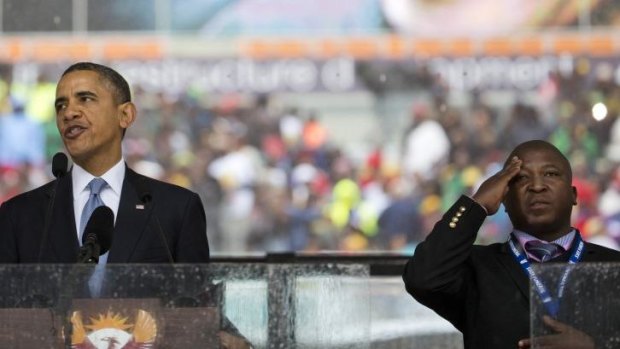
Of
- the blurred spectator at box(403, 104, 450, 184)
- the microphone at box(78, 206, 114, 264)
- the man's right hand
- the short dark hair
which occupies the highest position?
the short dark hair

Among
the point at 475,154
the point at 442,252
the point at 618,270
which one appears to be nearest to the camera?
the point at 618,270

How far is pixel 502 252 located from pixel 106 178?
3.56 ft

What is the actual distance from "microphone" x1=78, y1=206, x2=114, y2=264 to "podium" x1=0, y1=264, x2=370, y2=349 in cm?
16

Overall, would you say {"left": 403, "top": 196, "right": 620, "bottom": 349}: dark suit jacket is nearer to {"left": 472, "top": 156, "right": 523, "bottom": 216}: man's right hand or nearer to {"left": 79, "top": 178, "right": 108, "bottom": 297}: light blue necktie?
{"left": 472, "top": 156, "right": 523, "bottom": 216}: man's right hand

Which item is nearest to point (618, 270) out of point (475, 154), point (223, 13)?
point (475, 154)

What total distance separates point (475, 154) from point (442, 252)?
2288 millimetres

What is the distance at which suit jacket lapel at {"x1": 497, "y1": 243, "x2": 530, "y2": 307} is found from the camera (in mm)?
3460

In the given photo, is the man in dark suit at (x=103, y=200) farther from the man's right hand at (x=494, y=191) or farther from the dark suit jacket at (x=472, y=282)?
the man's right hand at (x=494, y=191)

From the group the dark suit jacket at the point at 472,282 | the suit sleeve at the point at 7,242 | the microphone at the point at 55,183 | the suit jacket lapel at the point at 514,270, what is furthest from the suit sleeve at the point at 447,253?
the suit sleeve at the point at 7,242

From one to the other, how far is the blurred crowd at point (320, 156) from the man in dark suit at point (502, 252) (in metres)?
1.97

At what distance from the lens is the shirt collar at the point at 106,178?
12.1ft

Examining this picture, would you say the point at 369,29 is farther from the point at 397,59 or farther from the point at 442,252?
the point at 442,252

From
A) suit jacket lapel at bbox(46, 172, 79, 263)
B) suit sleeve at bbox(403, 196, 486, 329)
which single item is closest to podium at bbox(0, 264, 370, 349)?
suit sleeve at bbox(403, 196, 486, 329)

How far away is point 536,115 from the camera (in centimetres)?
572
